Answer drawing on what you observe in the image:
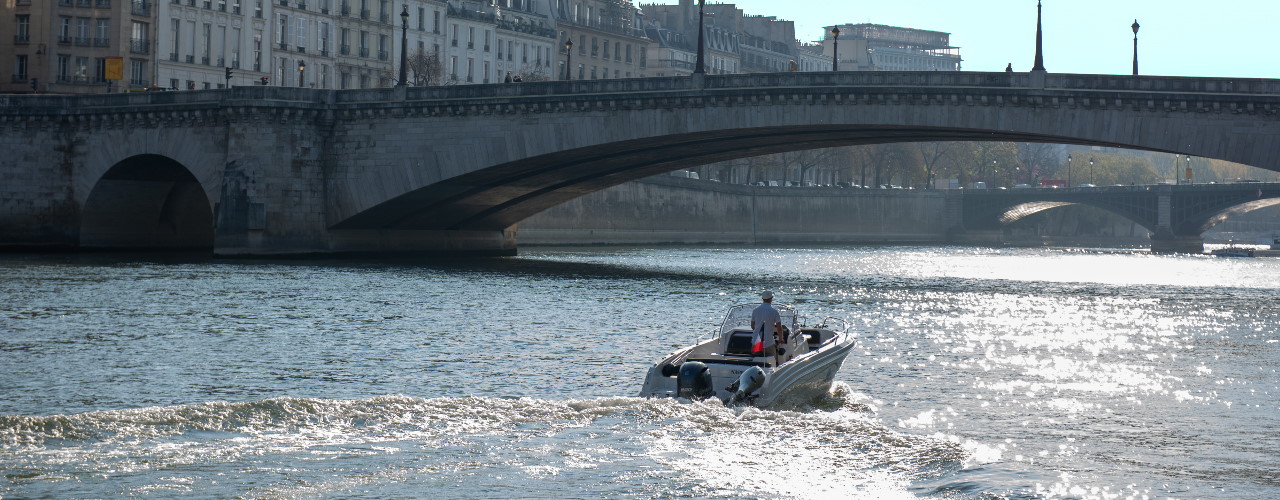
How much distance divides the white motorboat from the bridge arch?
4690 centimetres

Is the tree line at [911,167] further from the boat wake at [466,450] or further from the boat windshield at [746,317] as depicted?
the boat wake at [466,450]

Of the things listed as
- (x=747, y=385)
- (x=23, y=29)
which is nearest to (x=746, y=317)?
(x=747, y=385)

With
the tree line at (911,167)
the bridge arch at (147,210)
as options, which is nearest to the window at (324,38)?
the bridge arch at (147,210)

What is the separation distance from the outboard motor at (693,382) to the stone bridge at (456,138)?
105ft

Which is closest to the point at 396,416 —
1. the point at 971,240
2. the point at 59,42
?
the point at 59,42

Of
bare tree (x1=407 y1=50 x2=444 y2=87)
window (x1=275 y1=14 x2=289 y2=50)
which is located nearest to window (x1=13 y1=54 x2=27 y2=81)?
window (x1=275 y1=14 x2=289 y2=50)

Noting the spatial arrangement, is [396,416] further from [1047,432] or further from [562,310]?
[562,310]

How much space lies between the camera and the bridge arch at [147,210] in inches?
2675

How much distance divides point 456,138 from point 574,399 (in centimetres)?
3977

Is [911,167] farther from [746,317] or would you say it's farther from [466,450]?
[466,450]

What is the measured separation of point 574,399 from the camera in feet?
75.9

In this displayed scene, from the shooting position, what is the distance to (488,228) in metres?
75.4

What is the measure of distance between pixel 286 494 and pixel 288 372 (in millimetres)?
10935

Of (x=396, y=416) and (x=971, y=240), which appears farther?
(x=971, y=240)
